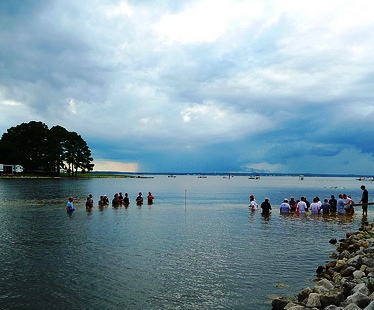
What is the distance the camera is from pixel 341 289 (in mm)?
12391

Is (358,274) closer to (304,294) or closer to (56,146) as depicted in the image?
(304,294)

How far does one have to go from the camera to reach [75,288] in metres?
13.7

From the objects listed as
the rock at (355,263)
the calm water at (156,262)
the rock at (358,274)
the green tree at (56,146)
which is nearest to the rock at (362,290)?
the rock at (358,274)

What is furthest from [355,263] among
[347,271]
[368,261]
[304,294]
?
[304,294]

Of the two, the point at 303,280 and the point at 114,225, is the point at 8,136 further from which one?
the point at 303,280

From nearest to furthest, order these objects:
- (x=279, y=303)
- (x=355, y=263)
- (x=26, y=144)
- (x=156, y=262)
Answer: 1. (x=279, y=303)
2. (x=355, y=263)
3. (x=156, y=262)
4. (x=26, y=144)

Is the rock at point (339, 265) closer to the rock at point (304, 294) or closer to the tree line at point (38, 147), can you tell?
the rock at point (304, 294)

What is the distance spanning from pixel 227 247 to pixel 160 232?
6518mm

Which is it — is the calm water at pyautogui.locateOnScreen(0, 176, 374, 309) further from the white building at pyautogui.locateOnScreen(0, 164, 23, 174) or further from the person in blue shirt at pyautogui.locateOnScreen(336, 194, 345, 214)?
the white building at pyautogui.locateOnScreen(0, 164, 23, 174)

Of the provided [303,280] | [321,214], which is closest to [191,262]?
[303,280]

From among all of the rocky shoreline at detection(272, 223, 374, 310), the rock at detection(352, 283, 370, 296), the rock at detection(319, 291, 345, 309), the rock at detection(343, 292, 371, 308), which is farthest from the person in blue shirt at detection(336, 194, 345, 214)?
the rock at detection(343, 292, 371, 308)

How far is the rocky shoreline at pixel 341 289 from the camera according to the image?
1059 centimetres

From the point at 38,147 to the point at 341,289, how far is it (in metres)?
151

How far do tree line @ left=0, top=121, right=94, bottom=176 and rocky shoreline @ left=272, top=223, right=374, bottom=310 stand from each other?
142972 millimetres
